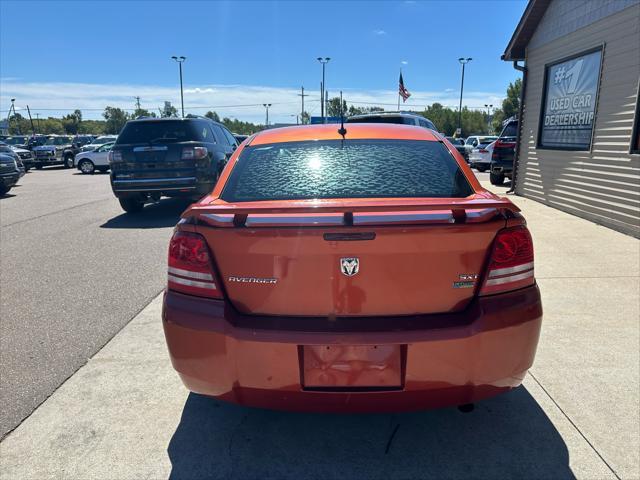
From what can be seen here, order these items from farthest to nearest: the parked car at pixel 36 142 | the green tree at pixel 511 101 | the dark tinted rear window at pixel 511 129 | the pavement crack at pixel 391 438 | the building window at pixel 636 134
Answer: the green tree at pixel 511 101, the parked car at pixel 36 142, the dark tinted rear window at pixel 511 129, the building window at pixel 636 134, the pavement crack at pixel 391 438

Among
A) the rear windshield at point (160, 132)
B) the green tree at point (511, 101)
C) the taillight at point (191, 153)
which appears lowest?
the taillight at point (191, 153)

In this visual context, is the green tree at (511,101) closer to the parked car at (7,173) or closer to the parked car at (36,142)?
the parked car at (36,142)

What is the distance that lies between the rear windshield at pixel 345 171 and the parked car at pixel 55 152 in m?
27.8

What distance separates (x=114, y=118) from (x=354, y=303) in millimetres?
118929

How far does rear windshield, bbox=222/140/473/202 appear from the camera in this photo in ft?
7.82

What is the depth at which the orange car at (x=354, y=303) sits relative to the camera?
6.28ft

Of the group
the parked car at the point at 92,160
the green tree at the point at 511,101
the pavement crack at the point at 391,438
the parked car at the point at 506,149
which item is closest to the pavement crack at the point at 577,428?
the pavement crack at the point at 391,438

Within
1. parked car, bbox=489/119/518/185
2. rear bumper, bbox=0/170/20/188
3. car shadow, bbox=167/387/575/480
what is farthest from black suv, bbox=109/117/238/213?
parked car, bbox=489/119/518/185

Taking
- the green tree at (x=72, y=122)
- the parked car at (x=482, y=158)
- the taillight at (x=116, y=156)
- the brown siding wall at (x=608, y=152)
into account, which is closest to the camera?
the brown siding wall at (x=608, y=152)

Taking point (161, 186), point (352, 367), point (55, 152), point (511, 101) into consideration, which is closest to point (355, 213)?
point (352, 367)

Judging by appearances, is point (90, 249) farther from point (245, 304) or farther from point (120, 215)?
point (245, 304)

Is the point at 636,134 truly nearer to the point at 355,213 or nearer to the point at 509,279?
the point at 509,279

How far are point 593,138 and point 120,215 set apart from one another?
9.28 m

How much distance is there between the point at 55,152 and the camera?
2634 centimetres
